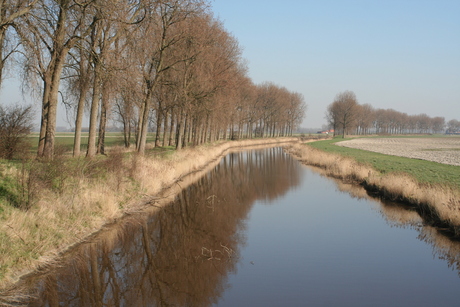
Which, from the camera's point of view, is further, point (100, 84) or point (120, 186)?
point (100, 84)

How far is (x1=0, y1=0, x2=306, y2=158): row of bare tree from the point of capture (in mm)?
13867

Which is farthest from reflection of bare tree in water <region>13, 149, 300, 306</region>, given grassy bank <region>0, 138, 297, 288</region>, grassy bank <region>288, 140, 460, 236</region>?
grassy bank <region>288, 140, 460, 236</region>

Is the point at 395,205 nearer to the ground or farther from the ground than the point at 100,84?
nearer to the ground

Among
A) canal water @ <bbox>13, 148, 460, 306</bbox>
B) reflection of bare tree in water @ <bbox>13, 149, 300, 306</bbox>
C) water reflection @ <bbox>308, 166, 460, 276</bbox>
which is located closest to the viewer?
reflection of bare tree in water @ <bbox>13, 149, 300, 306</bbox>

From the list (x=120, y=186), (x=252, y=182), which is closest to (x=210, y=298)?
(x=120, y=186)

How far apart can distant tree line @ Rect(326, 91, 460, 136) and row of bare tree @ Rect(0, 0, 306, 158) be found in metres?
57.6

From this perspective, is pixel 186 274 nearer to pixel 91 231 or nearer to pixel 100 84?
pixel 91 231

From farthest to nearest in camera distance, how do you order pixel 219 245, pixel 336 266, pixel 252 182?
1. pixel 252 182
2. pixel 219 245
3. pixel 336 266

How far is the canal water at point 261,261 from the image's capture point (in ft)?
23.2

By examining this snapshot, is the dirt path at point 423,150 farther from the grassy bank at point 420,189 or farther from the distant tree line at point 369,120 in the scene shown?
the distant tree line at point 369,120

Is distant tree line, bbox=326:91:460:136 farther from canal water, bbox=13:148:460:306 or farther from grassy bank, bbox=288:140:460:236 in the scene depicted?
canal water, bbox=13:148:460:306

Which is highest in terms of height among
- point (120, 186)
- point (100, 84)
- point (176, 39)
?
point (176, 39)

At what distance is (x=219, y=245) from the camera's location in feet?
33.3

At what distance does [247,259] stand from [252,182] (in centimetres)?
1363
